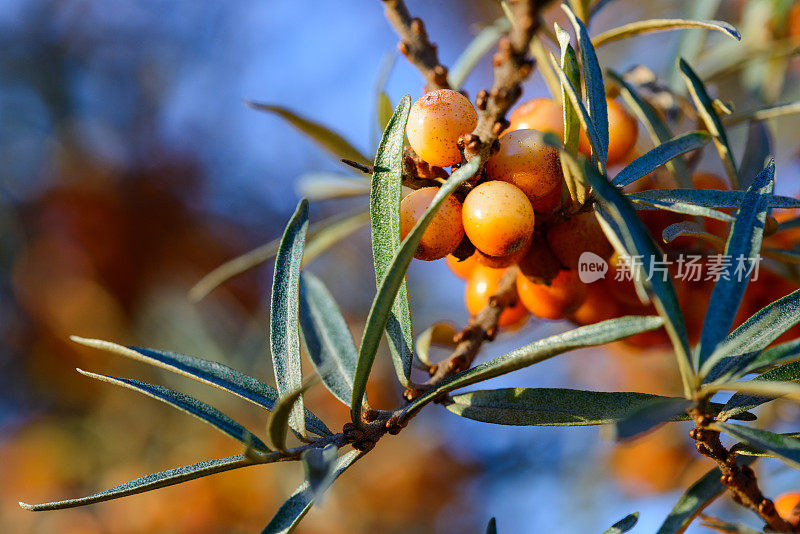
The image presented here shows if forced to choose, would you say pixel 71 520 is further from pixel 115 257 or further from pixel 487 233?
pixel 487 233

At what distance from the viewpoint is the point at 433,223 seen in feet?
1.77

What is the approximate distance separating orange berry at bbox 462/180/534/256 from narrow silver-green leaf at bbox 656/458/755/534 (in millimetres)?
274

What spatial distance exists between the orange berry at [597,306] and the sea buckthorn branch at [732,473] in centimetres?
25

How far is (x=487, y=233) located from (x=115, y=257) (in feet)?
6.30

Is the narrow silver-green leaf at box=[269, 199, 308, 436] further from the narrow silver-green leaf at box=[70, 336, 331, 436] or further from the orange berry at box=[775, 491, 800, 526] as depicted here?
the orange berry at box=[775, 491, 800, 526]

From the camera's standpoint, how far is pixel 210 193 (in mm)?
2537

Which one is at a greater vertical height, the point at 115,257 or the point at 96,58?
the point at 96,58

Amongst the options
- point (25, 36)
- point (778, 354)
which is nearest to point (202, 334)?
point (778, 354)

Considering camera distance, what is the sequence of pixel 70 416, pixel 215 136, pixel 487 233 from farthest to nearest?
pixel 215 136 < pixel 70 416 < pixel 487 233

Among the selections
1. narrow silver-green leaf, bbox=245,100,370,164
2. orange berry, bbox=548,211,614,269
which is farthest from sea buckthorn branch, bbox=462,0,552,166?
narrow silver-green leaf, bbox=245,100,370,164

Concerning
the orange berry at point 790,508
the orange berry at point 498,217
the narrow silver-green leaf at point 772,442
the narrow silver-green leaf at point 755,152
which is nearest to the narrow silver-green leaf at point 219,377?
the orange berry at point 498,217

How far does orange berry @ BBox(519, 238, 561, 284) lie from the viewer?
2.16 feet

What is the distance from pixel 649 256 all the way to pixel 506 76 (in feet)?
0.52

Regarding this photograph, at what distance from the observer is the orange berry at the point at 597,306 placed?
78cm
